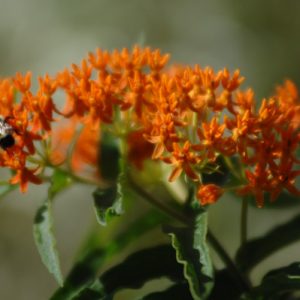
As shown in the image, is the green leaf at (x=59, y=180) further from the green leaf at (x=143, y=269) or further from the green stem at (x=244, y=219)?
the green stem at (x=244, y=219)

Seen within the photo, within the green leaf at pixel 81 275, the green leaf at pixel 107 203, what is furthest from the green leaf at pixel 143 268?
the green leaf at pixel 107 203

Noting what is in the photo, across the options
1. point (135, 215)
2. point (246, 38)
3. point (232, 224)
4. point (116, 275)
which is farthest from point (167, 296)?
point (246, 38)

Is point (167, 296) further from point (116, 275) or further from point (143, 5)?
point (143, 5)

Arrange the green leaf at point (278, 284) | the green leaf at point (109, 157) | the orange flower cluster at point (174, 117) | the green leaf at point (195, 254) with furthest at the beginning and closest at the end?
1. the green leaf at point (109, 157)
2. the orange flower cluster at point (174, 117)
3. the green leaf at point (278, 284)
4. the green leaf at point (195, 254)

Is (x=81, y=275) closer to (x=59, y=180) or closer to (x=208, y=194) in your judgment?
(x=59, y=180)

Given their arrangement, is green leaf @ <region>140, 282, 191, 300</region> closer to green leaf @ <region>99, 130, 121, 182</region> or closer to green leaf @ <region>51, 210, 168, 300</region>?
green leaf @ <region>51, 210, 168, 300</region>

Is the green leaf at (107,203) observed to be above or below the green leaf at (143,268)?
above

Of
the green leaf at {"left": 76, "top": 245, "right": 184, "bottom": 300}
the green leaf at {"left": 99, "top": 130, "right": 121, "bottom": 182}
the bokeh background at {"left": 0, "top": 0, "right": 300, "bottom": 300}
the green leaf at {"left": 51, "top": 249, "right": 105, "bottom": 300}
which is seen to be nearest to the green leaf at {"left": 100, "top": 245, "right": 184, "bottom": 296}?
the green leaf at {"left": 76, "top": 245, "right": 184, "bottom": 300}
